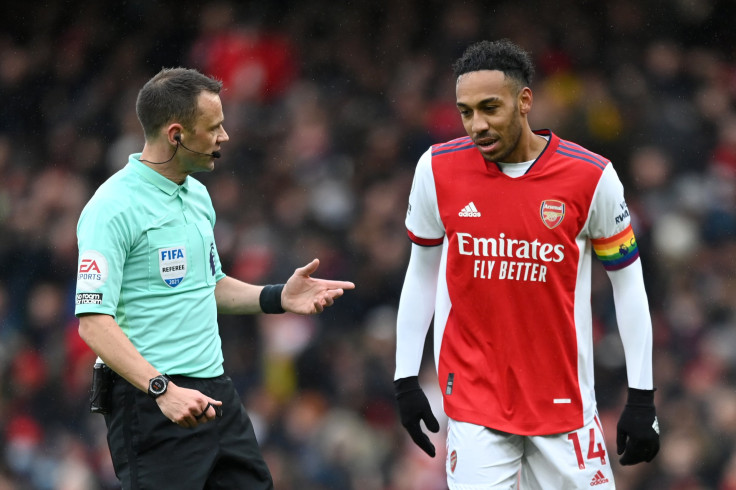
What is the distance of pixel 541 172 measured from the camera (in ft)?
14.5

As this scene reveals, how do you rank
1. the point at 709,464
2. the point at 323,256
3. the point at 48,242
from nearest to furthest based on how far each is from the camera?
the point at 709,464
the point at 323,256
the point at 48,242

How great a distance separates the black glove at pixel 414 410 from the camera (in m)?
4.69

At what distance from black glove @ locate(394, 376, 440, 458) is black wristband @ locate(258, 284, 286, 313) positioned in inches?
23.1

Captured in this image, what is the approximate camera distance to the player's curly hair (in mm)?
4371

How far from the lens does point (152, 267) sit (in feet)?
14.0

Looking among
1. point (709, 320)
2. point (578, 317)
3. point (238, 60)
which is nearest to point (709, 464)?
point (709, 320)

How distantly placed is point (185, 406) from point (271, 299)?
2.94 feet

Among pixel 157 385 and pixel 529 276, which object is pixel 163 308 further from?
pixel 529 276


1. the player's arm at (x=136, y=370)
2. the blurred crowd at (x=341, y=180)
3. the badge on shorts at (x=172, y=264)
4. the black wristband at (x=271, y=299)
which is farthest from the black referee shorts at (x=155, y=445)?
the blurred crowd at (x=341, y=180)

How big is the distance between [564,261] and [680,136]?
5526 mm

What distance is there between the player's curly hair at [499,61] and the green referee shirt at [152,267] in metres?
1.19

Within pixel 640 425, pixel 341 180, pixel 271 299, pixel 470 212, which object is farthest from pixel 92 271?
pixel 341 180

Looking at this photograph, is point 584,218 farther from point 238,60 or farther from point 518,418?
point 238,60

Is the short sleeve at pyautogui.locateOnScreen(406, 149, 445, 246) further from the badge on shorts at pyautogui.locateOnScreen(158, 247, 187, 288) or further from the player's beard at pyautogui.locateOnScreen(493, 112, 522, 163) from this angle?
the badge on shorts at pyautogui.locateOnScreen(158, 247, 187, 288)
